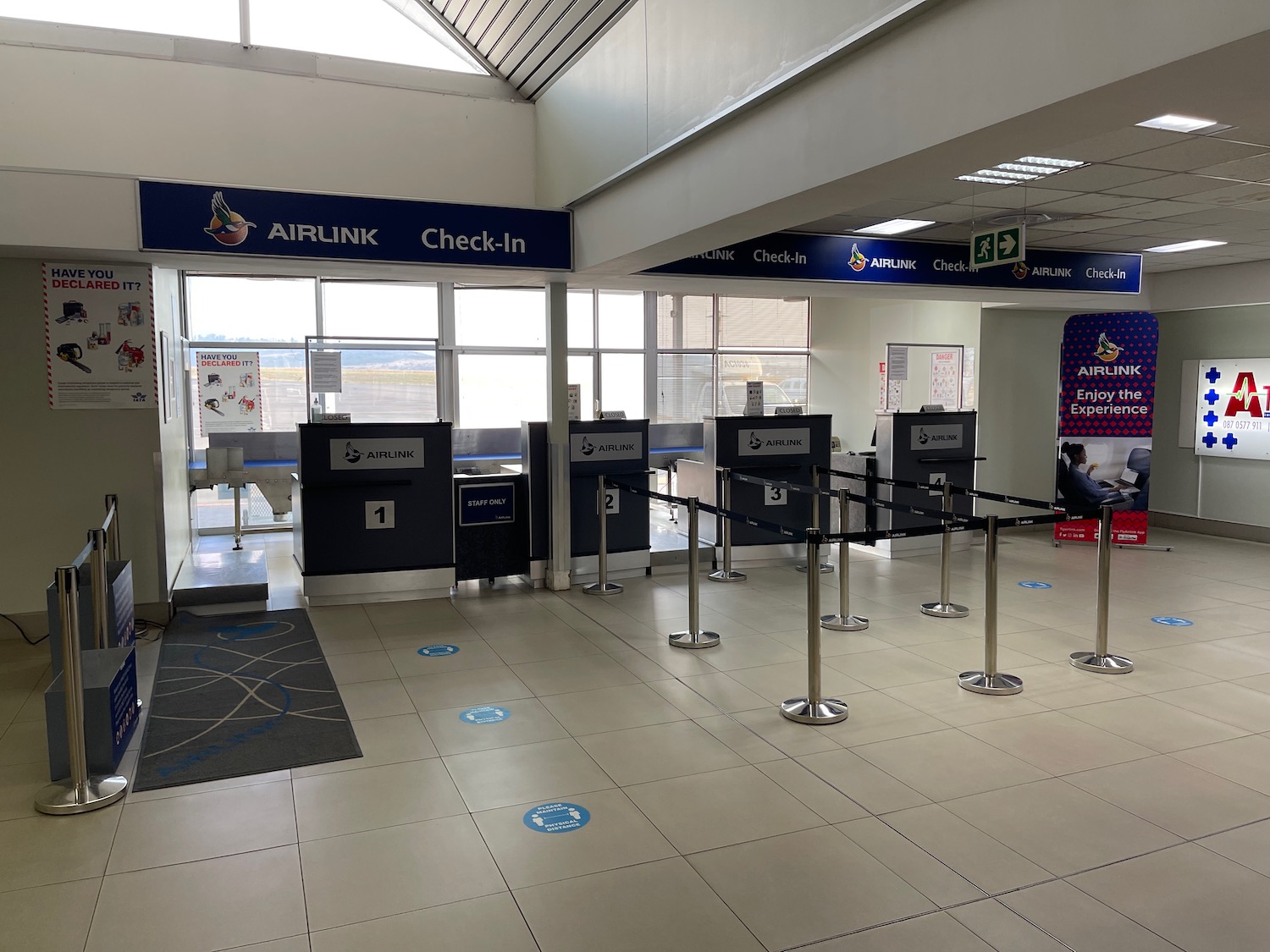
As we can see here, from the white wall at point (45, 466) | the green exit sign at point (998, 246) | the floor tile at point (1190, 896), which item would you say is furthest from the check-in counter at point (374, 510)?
the floor tile at point (1190, 896)

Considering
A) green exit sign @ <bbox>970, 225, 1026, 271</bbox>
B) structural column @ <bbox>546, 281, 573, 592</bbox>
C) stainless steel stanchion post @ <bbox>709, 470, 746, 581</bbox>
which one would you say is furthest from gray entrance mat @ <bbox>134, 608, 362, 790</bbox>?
green exit sign @ <bbox>970, 225, 1026, 271</bbox>

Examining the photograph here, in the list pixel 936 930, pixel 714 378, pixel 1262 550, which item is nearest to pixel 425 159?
pixel 936 930

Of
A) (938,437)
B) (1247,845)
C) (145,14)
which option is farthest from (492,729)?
(938,437)

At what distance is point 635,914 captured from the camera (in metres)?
2.82

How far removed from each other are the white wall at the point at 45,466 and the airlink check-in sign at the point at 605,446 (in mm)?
3046

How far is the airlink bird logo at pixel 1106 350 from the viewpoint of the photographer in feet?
30.3

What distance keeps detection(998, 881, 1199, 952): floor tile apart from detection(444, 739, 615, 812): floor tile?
159 centimetres

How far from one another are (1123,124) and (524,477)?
5.19 metres

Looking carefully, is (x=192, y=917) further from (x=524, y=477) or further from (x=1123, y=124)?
(x=524, y=477)

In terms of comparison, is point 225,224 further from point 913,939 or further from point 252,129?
point 913,939

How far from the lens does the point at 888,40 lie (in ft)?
11.4

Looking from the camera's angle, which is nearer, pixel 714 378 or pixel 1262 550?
pixel 1262 550

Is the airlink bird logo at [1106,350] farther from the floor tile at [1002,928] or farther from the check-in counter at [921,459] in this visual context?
the floor tile at [1002,928]

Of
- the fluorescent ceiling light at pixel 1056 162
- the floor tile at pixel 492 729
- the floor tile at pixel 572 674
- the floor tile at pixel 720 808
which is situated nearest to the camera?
the floor tile at pixel 720 808
